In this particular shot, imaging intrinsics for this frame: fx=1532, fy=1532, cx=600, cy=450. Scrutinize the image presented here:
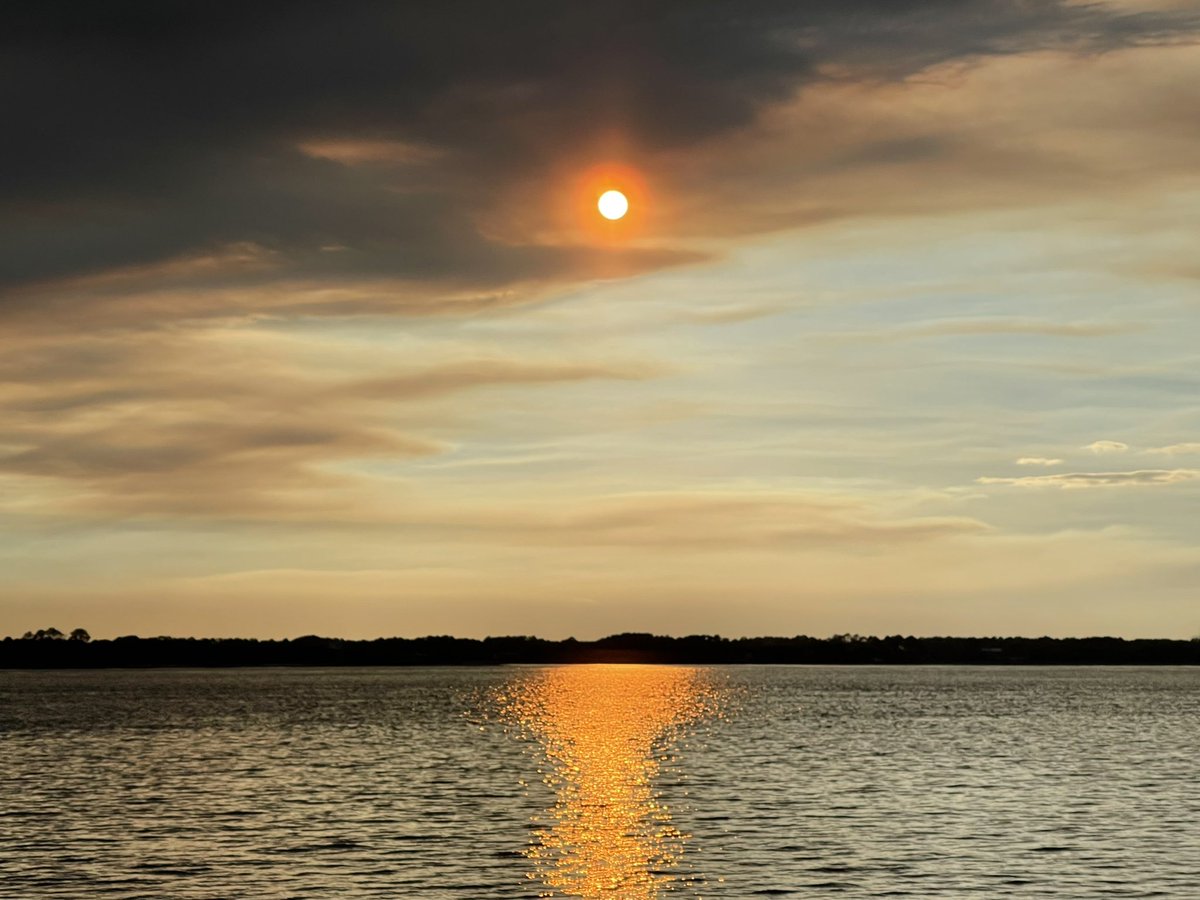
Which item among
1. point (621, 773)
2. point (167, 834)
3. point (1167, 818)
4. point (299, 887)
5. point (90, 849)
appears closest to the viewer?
point (299, 887)

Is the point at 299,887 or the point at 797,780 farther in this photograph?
the point at 797,780

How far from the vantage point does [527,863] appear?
60500 mm

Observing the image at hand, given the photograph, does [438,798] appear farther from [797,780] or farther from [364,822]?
[797,780]

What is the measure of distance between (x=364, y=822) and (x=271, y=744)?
59.2 m

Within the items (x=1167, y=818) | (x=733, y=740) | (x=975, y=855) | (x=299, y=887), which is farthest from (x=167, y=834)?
(x=733, y=740)

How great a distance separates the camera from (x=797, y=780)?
9325 cm

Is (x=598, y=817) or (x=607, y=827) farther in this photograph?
(x=598, y=817)

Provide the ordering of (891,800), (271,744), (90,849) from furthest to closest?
(271,744) → (891,800) → (90,849)

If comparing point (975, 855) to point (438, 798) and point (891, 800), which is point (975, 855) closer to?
point (891, 800)

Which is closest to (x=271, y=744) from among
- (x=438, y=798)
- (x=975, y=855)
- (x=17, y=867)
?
(x=438, y=798)

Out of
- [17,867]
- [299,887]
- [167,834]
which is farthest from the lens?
[167,834]

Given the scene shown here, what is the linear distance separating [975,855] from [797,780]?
31909mm

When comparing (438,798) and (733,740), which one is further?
(733,740)

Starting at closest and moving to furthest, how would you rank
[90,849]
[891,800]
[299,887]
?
[299,887] < [90,849] < [891,800]
